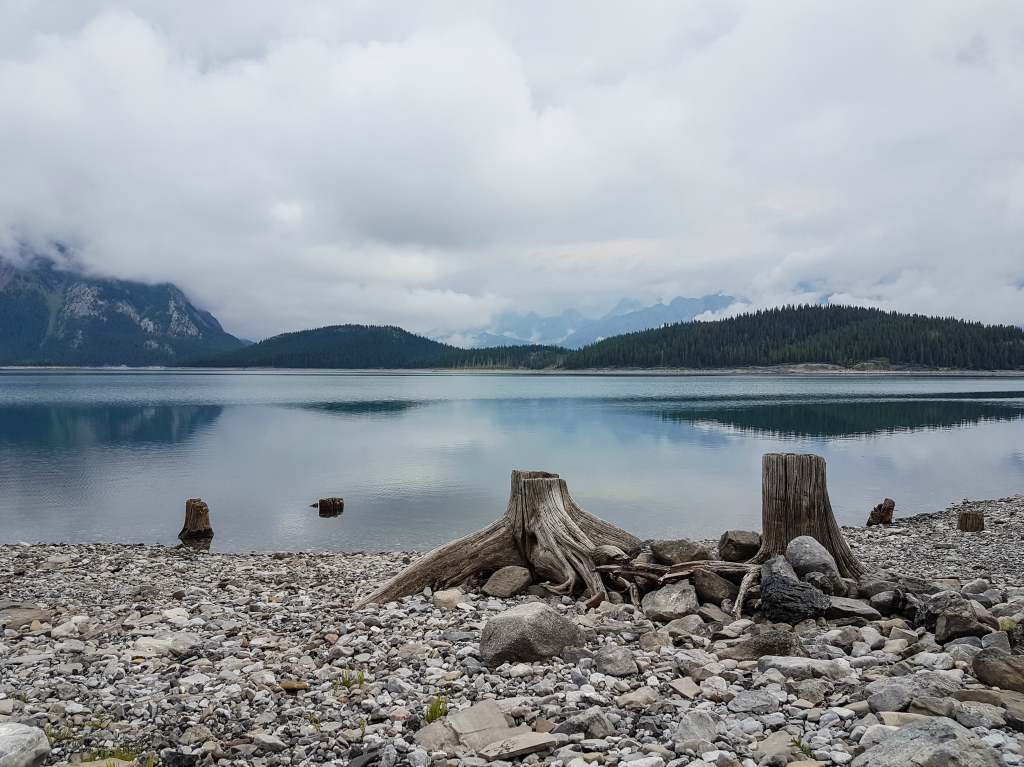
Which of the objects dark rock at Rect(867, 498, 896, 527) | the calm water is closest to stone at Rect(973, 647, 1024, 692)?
the calm water

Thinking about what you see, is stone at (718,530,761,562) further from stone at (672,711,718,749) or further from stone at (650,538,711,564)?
stone at (672,711,718,749)

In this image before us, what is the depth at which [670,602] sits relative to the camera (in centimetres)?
1028

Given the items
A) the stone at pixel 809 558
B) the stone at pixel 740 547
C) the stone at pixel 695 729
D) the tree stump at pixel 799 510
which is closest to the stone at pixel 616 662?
the stone at pixel 695 729

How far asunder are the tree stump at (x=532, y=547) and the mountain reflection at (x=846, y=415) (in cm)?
5219

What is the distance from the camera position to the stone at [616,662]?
7795 mm

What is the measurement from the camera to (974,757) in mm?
4910

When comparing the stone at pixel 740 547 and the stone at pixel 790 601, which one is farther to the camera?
the stone at pixel 740 547

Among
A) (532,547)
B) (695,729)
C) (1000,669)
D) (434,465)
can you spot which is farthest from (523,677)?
(434,465)

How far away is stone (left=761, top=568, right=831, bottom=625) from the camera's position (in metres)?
9.41

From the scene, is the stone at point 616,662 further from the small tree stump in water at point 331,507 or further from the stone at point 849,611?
the small tree stump in water at point 331,507

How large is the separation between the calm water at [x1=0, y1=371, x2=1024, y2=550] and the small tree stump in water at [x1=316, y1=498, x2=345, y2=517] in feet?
1.81

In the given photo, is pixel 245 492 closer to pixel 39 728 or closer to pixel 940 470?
pixel 39 728

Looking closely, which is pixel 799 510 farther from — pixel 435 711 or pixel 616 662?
pixel 435 711

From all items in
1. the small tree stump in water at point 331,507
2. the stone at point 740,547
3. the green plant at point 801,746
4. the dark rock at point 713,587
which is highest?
the stone at point 740,547
